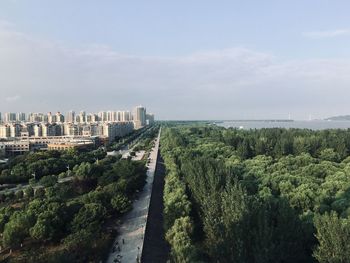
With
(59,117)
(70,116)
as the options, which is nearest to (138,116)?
(70,116)

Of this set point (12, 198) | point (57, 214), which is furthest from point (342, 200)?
point (12, 198)

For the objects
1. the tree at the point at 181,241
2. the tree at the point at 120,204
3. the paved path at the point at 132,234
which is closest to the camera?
the tree at the point at 181,241

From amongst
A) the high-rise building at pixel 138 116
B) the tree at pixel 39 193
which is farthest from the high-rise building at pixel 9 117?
the tree at pixel 39 193

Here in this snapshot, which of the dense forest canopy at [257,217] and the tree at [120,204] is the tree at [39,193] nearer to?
the tree at [120,204]

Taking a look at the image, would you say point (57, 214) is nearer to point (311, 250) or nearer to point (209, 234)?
point (209, 234)

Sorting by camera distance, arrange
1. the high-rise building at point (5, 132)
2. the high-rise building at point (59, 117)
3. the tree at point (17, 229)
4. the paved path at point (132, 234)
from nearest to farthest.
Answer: the paved path at point (132, 234) → the tree at point (17, 229) → the high-rise building at point (5, 132) → the high-rise building at point (59, 117)

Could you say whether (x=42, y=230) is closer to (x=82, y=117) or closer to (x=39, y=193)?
(x=39, y=193)

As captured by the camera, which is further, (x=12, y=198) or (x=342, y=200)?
(x=12, y=198)

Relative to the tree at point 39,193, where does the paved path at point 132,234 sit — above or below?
below

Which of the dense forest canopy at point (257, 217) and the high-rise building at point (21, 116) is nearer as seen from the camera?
the dense forest canopy at point (257, 217)
